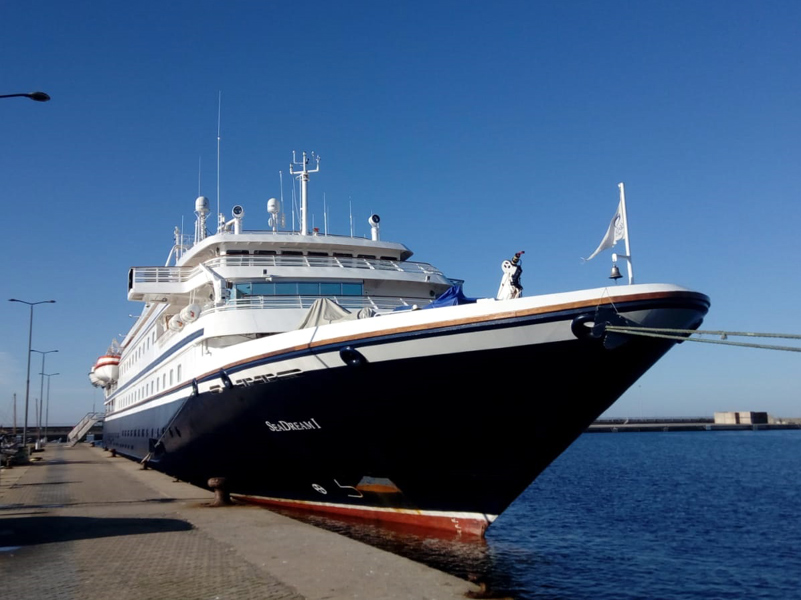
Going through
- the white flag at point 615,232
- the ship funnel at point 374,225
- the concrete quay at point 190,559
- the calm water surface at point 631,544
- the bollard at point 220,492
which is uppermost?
the ship funnel at point 374,225

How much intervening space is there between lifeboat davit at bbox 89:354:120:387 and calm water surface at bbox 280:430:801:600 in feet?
114

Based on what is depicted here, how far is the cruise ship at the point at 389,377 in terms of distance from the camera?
1027 cm

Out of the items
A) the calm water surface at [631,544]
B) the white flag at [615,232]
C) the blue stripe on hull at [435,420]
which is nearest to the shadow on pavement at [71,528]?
the blue stripe on hull at [435,420]

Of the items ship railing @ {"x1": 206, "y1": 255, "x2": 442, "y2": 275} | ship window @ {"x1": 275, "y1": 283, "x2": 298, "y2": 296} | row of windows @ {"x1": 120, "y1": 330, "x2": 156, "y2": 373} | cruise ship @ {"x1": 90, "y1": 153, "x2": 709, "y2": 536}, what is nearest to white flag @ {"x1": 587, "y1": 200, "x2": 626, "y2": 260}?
cruise ship @ {"x1": 90, "y1": 153, "x2": 709, "y2": 536}

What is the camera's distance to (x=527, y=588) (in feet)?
37.0

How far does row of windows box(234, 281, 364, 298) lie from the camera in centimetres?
1656

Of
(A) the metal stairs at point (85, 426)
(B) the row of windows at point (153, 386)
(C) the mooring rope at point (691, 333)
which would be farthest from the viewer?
(A) the metal stairs at point (85, 426)

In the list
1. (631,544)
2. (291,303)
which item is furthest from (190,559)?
(631,544)

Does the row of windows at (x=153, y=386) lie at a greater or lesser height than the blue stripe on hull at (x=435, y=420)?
greater

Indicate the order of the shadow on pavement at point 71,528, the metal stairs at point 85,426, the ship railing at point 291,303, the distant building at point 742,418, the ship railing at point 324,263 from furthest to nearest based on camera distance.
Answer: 1. the distant building at point 742,418
2. the metal stairs at point 85,426
3. the ship railing at point 324,263
4. the ship railing at point 291,303
5. the shadow on pavement at point 71,528

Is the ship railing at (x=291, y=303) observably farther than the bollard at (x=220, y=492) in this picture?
Yes

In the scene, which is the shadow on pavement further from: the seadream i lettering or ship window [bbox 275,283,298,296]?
ship window [bbox 275,283,298,296]

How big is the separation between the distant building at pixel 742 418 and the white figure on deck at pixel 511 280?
438 feet

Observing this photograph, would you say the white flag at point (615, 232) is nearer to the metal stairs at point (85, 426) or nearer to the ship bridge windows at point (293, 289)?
the ship bridge windows at point (293, 289)
